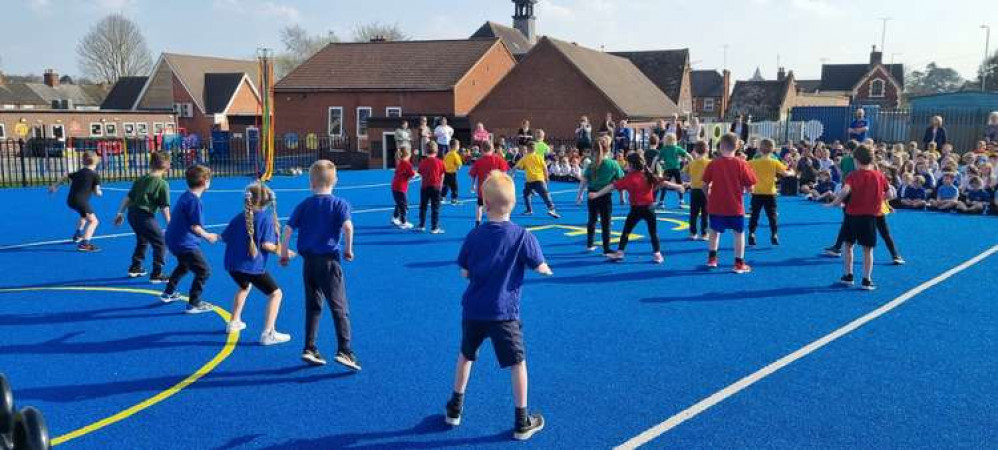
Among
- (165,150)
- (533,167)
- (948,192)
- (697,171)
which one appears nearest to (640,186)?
(697,171)

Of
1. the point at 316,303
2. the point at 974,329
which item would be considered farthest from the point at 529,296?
the point at 974,329

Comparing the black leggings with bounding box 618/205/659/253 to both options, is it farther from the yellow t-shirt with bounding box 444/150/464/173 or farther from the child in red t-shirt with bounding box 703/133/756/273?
the yellow t-shirt with bounding box 444/150/464/173

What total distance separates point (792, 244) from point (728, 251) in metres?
1.49

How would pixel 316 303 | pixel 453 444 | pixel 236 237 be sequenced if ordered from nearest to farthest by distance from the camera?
pixel 453 444 < pixel 316 303 < pixel 236 237

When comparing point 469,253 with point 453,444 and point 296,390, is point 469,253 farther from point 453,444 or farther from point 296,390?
point 296,390

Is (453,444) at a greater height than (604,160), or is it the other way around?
(604,160)

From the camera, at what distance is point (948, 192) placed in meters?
18.4

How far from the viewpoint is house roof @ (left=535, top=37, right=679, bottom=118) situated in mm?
42188

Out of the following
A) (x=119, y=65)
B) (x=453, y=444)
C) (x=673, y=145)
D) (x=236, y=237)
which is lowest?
(x=453, y=444)

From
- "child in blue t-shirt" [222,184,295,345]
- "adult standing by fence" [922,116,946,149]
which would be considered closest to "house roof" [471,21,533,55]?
"adult standing by fence" [922,116,946,149]

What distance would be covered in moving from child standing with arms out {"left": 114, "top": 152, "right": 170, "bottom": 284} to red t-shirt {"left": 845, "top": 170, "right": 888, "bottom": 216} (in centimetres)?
886

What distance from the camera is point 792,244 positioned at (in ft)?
44.8

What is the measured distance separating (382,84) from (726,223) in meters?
A: 38.8

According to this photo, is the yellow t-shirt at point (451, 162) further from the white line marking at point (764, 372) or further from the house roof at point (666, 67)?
the house roof at point (666, 67)
